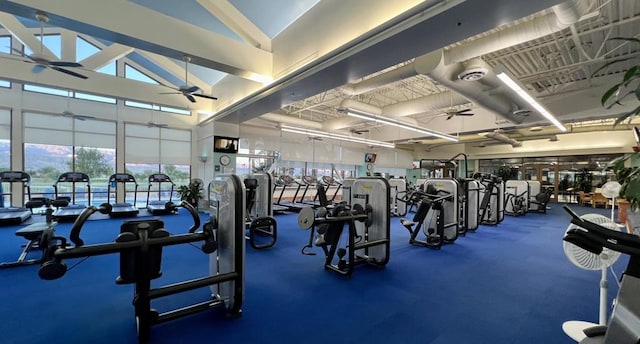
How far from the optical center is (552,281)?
3727mm

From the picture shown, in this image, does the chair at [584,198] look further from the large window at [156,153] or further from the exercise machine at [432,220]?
the large window at [156,153]

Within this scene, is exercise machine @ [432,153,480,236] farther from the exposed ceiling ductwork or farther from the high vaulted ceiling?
the high vaulted ceiling

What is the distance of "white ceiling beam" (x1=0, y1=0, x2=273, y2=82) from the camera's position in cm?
379

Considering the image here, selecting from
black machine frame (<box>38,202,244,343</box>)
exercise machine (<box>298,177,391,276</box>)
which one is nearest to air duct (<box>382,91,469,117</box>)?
exercise machine (<box>298,177,391,276</box>)

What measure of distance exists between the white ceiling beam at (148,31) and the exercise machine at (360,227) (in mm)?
3441

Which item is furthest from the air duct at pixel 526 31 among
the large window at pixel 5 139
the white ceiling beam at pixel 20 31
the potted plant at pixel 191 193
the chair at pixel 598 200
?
the chair at pixel 598 200

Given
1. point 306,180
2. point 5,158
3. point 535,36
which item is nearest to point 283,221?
point 306,180

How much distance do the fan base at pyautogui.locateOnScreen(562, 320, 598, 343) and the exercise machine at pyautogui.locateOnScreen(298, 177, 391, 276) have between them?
198 centimetres

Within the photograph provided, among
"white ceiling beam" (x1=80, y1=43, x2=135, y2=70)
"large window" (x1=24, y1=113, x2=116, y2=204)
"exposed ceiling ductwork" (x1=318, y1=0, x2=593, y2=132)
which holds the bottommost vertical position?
"large window" (x1=24, y1=113, x2=116, y2=204)

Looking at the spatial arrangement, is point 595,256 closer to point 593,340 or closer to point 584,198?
point 593,340

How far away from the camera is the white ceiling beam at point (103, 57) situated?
23.7 ft

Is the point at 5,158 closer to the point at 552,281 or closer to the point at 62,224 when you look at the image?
the point at 62,224

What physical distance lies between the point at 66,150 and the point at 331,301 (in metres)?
9.97

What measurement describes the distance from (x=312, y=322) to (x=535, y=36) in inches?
190
